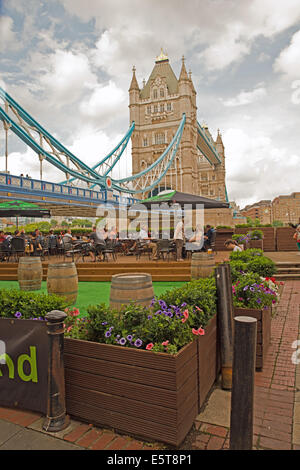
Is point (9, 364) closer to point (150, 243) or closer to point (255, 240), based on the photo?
point (150, 243)

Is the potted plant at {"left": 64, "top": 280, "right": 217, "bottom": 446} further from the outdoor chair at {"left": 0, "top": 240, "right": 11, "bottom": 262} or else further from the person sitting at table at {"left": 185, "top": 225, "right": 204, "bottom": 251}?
the outdoor chair at {"left": 0, "top": 240, "right": 11, "bottom": 262}

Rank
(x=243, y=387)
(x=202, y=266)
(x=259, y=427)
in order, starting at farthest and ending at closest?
1. (x=202, y=266)
2. (x=259, y=427)
3. (x=243, y=387)

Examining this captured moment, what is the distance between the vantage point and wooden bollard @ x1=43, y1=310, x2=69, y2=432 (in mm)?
2244

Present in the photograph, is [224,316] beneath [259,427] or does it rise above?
above

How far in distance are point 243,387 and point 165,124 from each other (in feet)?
175

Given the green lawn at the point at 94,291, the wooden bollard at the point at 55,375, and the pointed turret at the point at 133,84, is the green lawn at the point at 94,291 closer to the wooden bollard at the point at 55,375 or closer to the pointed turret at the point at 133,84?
the wooden bollard at the point at 55,375

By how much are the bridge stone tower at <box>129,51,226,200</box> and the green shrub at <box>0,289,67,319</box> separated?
1834 inches

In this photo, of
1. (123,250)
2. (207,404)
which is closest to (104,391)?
(207,404)

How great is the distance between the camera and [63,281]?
4832 millimetres

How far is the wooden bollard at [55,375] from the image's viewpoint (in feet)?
7.36

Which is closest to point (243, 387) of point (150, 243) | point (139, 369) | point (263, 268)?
point (139, 369)

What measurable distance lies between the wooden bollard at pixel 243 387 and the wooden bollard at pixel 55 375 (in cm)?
123

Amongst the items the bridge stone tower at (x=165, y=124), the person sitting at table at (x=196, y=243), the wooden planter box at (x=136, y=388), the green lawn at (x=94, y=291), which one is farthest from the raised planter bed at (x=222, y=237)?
the bridge stone tower at (x=165, y=124)
